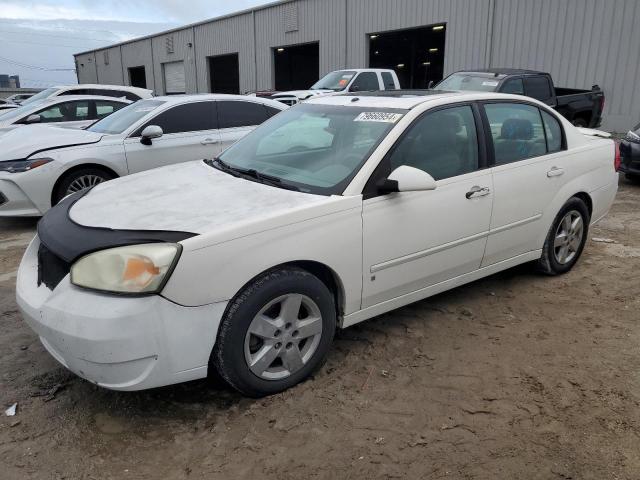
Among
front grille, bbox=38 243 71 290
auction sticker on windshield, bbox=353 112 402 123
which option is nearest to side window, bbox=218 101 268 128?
auction sticker on windshield, bbox=353 112 402 123

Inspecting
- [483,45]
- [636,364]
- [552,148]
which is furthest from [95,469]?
[483,45]

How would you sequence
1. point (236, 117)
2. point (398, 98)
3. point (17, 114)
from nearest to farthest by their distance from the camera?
point (398, 98), point (236, 117), point (17, 114)

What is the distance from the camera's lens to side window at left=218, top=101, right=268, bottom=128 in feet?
24.1

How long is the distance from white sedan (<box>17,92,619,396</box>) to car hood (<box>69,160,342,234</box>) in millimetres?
15

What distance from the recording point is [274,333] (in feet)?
9.31

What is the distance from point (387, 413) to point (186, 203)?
1.59m

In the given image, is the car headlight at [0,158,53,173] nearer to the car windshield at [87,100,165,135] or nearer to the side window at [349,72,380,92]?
the car windshield at [87,100,165,135]

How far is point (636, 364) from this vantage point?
332cm

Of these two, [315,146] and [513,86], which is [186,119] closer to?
[315,146]

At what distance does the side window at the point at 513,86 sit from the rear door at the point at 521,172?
5831 millimetres

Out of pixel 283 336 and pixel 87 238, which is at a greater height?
pixel 87 238

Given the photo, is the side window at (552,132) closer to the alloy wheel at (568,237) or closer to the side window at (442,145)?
the alloy wheel at (568,237)

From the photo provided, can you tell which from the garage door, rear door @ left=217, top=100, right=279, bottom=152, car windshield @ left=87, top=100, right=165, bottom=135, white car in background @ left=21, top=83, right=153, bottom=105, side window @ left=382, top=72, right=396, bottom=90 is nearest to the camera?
car windshield @ left=87, top=100, right=165, bottom=135

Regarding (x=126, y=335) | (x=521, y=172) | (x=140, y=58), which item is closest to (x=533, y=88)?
(x=521, y=172)
